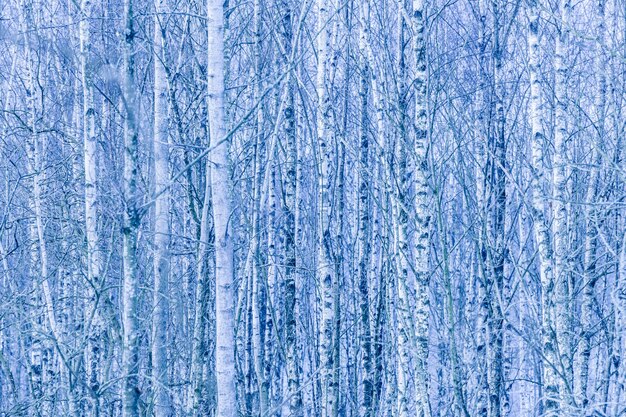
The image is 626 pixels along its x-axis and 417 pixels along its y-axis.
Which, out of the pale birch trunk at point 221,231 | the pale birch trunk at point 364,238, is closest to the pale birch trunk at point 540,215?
the pale birch trunk at point 364,238

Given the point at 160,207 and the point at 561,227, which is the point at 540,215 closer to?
the point at 561,227

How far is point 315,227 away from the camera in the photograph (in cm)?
1173

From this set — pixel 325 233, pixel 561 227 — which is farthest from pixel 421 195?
pixel 561 227

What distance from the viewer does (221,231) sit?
501 cm

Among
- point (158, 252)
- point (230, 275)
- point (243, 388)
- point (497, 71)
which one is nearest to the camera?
point (230, 275)

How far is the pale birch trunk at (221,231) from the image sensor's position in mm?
4922

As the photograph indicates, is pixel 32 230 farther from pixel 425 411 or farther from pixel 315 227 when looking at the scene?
pixel 425 411

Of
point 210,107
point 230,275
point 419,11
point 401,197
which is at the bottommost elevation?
point 230,275

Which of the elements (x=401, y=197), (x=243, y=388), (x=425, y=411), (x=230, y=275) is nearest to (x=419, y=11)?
(x=401, y=197)

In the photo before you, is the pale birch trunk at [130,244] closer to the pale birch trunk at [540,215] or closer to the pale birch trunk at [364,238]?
the pale birch trunk at [364,238]

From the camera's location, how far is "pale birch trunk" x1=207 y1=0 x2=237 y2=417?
16.1 ft

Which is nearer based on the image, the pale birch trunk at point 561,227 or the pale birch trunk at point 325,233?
the pale birch trunk at point 561,227

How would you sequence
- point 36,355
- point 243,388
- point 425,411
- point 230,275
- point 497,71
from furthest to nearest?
point 243,388 < point 36,355 < point 497,71 < point 425,411 < point 230,275

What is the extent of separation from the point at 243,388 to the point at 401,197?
5366mm
